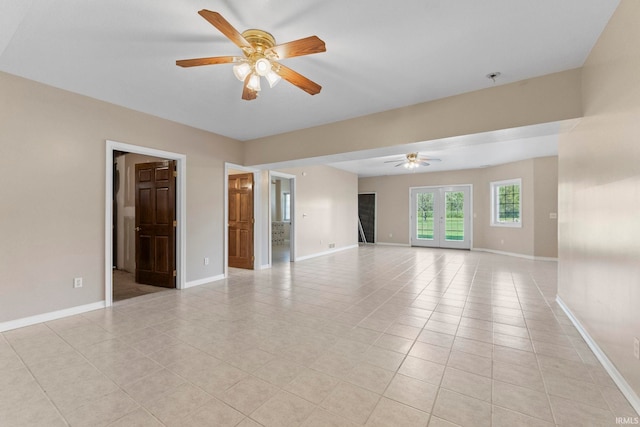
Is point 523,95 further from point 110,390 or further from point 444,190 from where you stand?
point 444,190

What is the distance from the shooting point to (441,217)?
959cm

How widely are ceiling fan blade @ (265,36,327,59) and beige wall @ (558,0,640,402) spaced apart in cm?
197

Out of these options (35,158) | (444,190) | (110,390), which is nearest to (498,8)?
(110,390)

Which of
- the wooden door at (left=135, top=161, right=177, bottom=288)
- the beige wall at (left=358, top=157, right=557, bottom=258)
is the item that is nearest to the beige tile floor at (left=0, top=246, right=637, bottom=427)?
the wooden door at (left=135, top=161, right=177, bottom=288)

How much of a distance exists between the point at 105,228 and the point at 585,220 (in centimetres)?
543

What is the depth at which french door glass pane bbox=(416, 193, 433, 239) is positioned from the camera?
9.77 meters

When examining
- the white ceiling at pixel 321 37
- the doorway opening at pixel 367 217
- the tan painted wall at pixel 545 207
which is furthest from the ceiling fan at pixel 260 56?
the doorway opening at pixel 367 217

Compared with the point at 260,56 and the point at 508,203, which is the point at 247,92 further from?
the point at 508,203

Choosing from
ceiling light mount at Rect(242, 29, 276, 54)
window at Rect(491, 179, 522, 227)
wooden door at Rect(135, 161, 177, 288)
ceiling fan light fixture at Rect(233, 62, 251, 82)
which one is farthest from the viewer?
window at Rect(491, 179, 522, 227)

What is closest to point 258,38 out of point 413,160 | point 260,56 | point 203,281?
point 260,56

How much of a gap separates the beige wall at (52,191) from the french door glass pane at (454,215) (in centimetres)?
876

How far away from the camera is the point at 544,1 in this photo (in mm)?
1923

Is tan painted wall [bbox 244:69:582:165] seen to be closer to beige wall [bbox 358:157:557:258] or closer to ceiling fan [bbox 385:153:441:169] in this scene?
ceiling fan [bbox 385:153:441:169]

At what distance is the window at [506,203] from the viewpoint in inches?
307
